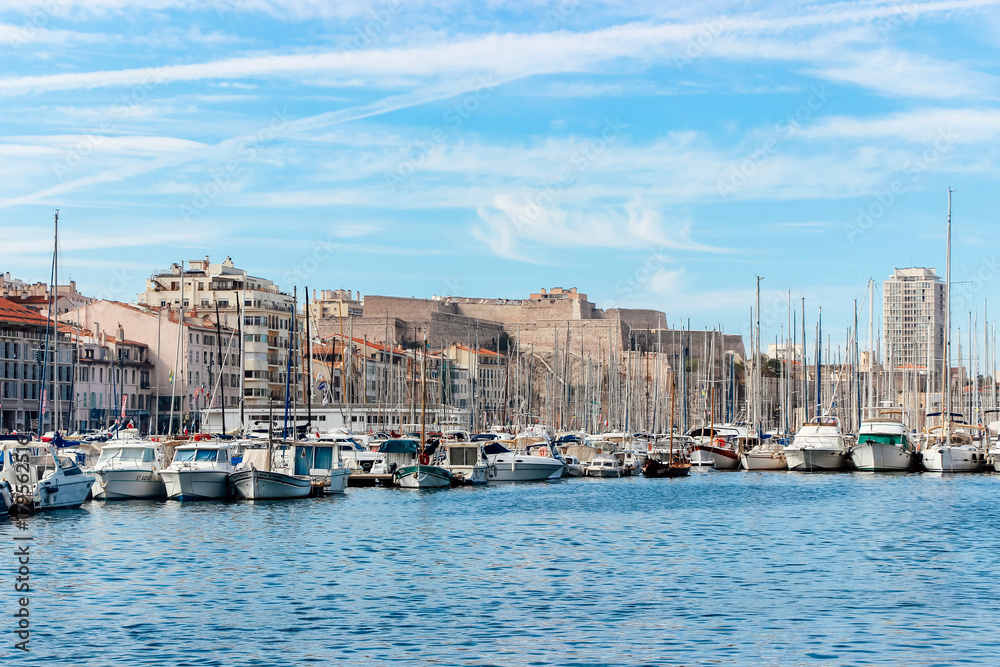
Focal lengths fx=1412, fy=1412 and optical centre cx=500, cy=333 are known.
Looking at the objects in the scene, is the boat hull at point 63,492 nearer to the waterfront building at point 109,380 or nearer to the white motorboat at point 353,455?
the white motorboat at point 353,455

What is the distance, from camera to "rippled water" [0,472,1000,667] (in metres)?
20.7

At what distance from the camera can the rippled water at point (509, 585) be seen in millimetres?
20688

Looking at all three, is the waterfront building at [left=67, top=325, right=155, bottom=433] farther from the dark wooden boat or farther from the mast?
the mast

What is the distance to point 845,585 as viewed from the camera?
27.4m

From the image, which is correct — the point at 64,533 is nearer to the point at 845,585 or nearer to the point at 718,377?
the point at 845,585

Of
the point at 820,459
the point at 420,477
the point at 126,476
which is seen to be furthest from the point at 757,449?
the point at 126,476

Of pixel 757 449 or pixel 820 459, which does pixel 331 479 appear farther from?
pixel 757 449

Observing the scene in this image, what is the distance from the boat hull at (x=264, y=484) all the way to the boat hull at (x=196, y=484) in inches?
15.3

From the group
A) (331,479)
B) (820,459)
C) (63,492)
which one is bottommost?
(820,459)

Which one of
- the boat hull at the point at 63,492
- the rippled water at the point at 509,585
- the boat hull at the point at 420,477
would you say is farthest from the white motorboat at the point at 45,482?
the boat hull at the point at 420,477

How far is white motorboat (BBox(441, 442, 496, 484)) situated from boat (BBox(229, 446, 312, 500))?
11103 millimetres

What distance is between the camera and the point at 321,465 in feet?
170

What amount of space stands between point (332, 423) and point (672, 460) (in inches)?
921

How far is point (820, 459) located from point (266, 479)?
108 feet
